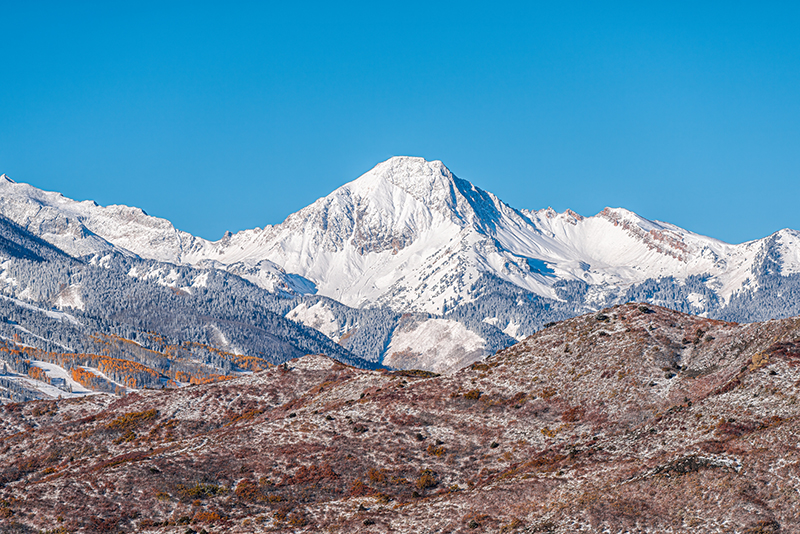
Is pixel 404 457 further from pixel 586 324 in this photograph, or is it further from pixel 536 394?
pixel 586 324

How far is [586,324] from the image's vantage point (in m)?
125

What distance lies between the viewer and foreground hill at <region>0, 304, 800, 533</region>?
70.2m

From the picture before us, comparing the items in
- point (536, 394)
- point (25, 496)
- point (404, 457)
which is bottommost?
point (25, 496)

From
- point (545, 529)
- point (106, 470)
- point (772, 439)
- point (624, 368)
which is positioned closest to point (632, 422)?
point (624, 368)

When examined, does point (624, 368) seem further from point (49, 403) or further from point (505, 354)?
point (49, 403)

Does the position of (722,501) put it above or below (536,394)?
below

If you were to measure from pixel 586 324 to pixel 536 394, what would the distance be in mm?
20718

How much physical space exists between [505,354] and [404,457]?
1358 inches

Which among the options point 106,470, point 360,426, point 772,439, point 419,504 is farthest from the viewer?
point 360,426

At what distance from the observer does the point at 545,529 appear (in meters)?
68.4

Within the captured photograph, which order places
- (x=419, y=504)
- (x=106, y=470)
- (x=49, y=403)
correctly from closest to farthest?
(x=419, y=504) → (x=106, y=470) → (x=49, y=403)

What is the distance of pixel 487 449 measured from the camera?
97.0 m

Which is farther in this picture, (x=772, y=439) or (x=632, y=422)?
(x=632, y=422)

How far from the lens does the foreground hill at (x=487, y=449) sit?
70188 mm
